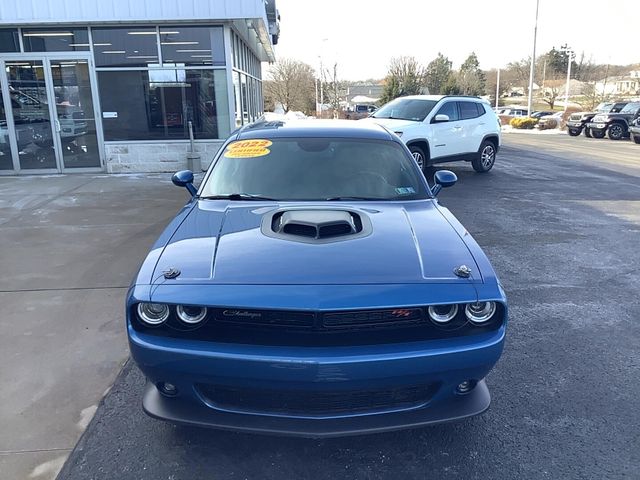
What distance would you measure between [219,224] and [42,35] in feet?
35.1

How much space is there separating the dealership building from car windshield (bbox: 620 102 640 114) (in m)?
22.1

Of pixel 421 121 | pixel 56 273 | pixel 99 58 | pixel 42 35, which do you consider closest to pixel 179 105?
pixel 99 58

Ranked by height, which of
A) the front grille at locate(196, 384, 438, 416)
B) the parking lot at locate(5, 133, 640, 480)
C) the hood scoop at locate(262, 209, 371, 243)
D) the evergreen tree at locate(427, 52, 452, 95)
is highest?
the evergreen tree at locate(427, 52, 452, 95)

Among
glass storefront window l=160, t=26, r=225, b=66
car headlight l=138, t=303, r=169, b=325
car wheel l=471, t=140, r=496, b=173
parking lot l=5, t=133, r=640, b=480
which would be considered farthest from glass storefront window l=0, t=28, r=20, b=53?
car headlight l=138, t=303, r=169, b=325

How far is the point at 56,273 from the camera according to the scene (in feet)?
18.2

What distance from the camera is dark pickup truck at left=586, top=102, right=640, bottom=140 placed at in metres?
A: 25.7

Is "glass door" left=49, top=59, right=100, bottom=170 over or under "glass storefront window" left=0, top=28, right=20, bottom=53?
under

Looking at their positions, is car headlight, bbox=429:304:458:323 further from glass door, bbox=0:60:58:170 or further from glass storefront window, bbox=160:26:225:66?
glass door, bbox=0:60:58:170

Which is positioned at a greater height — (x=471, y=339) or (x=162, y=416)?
(x=471, y=339)

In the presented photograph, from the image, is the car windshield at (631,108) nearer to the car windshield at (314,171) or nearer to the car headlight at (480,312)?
the car windshield at (314,171)

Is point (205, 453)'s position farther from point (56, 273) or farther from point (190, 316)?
point (56, 273)

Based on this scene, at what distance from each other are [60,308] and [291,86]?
4436 cm

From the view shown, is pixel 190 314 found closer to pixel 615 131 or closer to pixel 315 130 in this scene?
pixel 315 130

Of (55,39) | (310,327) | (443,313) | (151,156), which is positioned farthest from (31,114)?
(443,313)
